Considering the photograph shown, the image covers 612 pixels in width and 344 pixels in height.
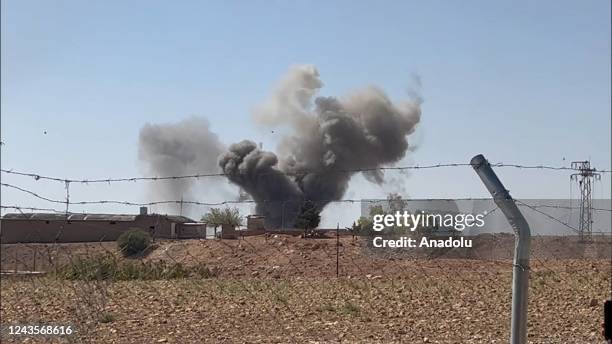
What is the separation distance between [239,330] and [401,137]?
5245 cm

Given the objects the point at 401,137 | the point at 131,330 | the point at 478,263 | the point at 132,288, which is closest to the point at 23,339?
the point at 131,330

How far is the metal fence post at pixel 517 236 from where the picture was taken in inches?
187

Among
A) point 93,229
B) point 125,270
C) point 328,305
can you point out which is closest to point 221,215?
point 93,229

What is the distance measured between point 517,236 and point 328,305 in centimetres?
811

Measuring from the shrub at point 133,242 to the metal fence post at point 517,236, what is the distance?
65.0 ft

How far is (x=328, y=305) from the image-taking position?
41.7 ft

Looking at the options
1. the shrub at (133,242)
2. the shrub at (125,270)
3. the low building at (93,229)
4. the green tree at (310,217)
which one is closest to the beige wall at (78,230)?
the low building at (93,229)

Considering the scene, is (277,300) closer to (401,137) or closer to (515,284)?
(515,284)

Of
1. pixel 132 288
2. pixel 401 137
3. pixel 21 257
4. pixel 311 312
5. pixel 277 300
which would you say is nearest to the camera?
pixel 311 312

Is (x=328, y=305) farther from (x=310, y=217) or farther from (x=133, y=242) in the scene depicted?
(x=310, y=217)

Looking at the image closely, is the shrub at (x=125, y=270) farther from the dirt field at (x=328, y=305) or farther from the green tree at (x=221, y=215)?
the green tree at (x=221, y=215)

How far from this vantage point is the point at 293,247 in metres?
26.0

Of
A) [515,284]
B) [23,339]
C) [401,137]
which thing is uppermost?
[401,137]

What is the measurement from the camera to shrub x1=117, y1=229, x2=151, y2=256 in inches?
936
